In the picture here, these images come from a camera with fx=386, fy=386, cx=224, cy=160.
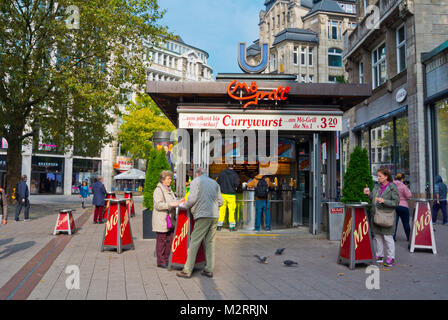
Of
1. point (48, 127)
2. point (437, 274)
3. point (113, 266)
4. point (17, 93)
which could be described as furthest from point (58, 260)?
point (48, 127)

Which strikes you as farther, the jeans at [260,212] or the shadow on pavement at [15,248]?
the jeans at [260,212]

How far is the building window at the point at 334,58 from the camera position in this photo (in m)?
47.2

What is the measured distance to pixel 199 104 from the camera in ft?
37.1

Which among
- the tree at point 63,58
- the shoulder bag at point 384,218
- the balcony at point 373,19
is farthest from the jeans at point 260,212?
the balcony at point 373,19

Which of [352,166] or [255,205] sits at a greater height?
[352,166]

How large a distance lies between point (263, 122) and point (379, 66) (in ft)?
45.8

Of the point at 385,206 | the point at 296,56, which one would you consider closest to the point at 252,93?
the point at 385,206

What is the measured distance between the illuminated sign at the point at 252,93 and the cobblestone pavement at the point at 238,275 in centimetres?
393

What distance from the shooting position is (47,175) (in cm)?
3862

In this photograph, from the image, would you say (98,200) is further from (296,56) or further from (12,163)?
(296,56)

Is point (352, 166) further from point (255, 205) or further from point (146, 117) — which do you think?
point (146, 117)

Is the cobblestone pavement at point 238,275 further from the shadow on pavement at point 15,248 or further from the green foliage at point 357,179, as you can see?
the green foliage at point 357,179

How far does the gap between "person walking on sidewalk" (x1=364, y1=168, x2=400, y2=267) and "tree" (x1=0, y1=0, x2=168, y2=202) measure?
554 inches
